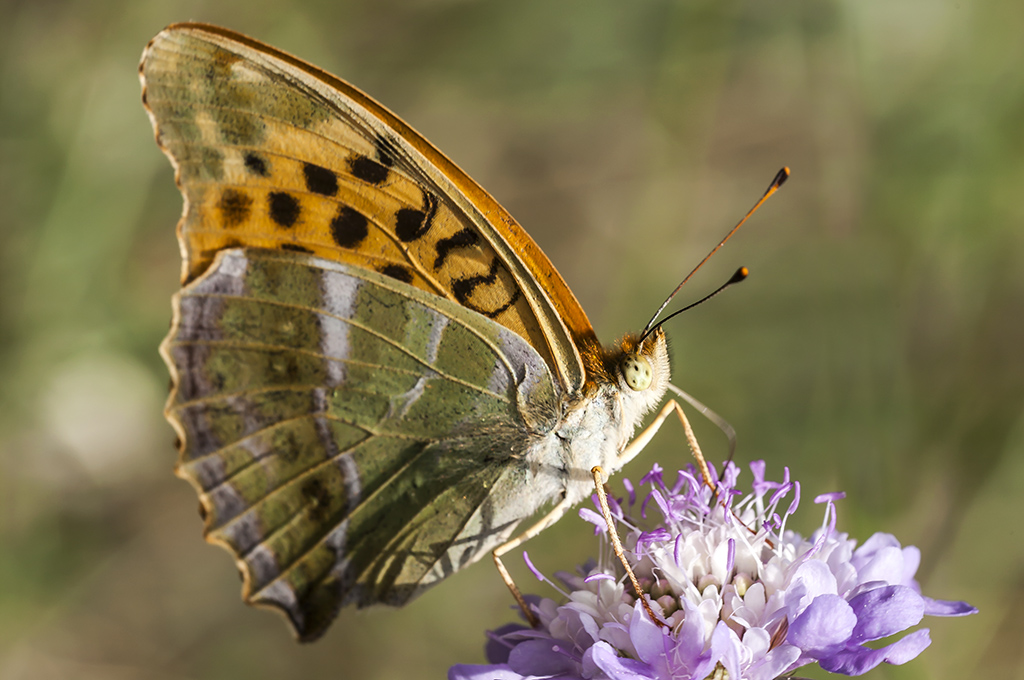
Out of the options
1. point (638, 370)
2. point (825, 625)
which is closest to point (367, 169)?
point (638, 370)

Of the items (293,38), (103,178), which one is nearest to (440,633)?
(103,178)

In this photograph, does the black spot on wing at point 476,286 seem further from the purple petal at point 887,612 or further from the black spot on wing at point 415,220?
the purple petal at point 887,612

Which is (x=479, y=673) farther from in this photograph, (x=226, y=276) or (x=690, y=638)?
(x=226, y=276)

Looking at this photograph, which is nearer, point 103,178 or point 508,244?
point 508,244

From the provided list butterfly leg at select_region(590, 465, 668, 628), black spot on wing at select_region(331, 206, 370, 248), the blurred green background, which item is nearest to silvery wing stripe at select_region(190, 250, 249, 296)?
black spot on wing at select_region(331, 206, 370, 248)

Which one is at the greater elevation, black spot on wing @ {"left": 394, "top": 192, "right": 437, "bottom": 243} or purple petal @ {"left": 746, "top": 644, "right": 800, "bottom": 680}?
black spot on wing @ {"left": 394, "top": 192, "right": 437, "bottom": 243}

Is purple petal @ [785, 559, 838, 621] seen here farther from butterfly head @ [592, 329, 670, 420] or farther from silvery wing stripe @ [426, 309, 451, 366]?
silvery wing stripe @ [426, 309, 451, 366]

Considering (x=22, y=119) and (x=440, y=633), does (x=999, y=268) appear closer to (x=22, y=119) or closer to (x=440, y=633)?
(x=440, y=633)
